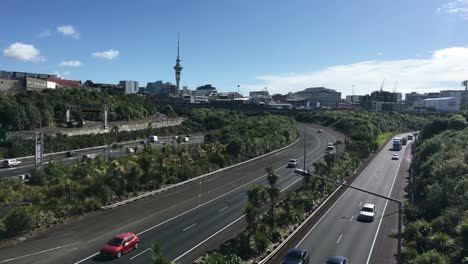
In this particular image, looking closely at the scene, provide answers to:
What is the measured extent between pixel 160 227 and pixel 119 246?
641cm

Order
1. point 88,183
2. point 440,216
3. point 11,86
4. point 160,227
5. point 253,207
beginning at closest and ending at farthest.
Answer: point 253,207 < point 440,216 < point 160,227 < point 88,183 < point 11,86

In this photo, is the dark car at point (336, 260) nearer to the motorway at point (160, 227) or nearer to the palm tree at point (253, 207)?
the palm tree at point (253, 207)

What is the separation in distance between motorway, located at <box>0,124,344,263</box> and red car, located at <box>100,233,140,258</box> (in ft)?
1.30

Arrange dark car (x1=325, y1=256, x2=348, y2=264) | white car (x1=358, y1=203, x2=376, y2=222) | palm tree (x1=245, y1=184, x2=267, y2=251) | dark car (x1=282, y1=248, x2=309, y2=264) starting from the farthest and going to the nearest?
white car (x1=358, y1=203, x2=376, y2=222) → palm tree (x1=245, y1=184, x2=267, y2=251) → dark car (x1=325, y1=256, x2=348, y2=264) → dark car (x1=282, y1=248, x2=309, y2=264)

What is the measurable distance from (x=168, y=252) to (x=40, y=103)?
6907 cm

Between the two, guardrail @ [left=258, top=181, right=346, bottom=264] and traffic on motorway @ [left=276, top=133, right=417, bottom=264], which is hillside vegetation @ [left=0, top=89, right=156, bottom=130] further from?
traffic on motorway @ [left=276, top=133, right=417, bottom=264]

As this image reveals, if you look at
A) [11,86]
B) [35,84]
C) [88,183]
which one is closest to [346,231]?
[88,183]

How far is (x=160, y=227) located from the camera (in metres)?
31.4

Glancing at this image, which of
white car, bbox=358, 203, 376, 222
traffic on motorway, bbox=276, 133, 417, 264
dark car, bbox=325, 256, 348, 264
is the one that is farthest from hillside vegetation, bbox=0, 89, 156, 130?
dark car, bbox=325, 256, 348, 264

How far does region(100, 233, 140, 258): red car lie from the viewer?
977 inches

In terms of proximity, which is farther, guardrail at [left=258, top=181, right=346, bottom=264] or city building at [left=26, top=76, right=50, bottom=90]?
city building at [left=26, top=76, right=50, bottom=90]

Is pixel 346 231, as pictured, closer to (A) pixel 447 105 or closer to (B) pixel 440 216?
(B) pixel 440 216

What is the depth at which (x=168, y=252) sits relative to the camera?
85.1ft

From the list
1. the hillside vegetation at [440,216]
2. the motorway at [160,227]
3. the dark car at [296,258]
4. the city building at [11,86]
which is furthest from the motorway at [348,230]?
the city building at [11,86]
